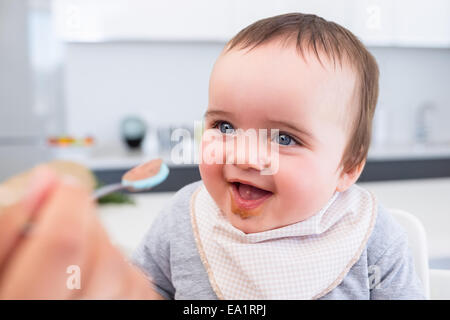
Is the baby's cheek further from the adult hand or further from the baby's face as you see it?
the adult hand

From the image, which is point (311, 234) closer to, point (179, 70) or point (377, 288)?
point (377, 288)

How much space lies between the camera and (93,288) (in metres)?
0.25

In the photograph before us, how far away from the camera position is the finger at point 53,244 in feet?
0.67

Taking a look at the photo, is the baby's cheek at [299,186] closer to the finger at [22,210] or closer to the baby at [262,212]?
the baby at [262,212]

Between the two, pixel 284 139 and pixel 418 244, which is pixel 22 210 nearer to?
pixel 284 139

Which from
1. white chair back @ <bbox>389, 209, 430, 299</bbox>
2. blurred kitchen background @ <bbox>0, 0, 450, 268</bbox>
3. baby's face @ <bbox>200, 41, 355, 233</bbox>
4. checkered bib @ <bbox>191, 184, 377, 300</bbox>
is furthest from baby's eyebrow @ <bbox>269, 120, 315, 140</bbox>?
blurred kitchen background @ <bbox>0, 0, 450, 268</bbox>

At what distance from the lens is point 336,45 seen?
38 cm

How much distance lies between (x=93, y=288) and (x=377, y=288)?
1.01ft

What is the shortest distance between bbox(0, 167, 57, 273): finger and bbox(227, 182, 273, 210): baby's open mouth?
0.19m

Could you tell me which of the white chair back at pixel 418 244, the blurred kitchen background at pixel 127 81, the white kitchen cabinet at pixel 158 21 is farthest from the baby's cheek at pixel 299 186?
the blurred kitchen background at pixel 127 81

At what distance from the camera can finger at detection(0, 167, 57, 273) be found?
207mm

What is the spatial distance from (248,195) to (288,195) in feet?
0.10

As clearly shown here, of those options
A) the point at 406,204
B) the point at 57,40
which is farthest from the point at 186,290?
the point at 57,40

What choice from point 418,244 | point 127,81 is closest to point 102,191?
point 418,244
